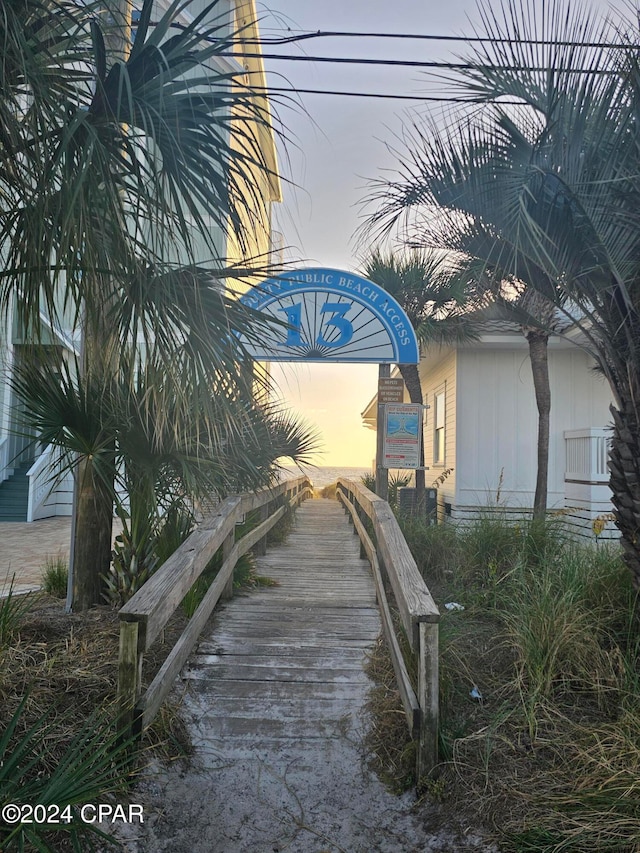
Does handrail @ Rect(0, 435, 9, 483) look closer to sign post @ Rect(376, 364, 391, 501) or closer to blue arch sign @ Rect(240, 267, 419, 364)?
blue arch sign @ Rect(240, 267, 419, 364)

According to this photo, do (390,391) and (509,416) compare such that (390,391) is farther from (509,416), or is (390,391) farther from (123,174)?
(123,174)

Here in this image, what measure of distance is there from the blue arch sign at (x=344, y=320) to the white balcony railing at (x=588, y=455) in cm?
354

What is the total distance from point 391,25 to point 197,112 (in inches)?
224

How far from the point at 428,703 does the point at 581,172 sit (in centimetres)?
335

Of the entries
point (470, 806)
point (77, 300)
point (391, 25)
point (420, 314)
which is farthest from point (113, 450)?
point (420, 314)

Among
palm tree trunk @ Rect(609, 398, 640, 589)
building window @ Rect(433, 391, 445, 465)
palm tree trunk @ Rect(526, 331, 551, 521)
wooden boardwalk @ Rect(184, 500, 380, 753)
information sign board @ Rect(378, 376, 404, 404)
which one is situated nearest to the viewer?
wooden boardwalk @ Rect(184, 500, 380, 753)

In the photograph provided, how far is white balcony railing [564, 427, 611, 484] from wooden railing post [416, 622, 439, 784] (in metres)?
7.65

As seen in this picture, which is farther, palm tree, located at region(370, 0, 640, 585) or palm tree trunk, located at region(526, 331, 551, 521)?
palm tree trunk, located at region(526, 331, 551, 521)

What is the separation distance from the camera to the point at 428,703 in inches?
124

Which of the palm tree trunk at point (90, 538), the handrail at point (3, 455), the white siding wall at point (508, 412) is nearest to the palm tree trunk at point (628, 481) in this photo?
the palm tree trunk at point (90, 538)

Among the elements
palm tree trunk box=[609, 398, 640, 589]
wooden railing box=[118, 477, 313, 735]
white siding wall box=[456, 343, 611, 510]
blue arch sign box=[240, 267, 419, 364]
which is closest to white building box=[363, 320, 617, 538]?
white siding wall box=[456, 343, 611, 510]

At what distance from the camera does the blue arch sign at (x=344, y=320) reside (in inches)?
356

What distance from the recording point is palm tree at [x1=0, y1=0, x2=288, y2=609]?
10.2ft

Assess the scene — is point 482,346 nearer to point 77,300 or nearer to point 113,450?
point 113,450
